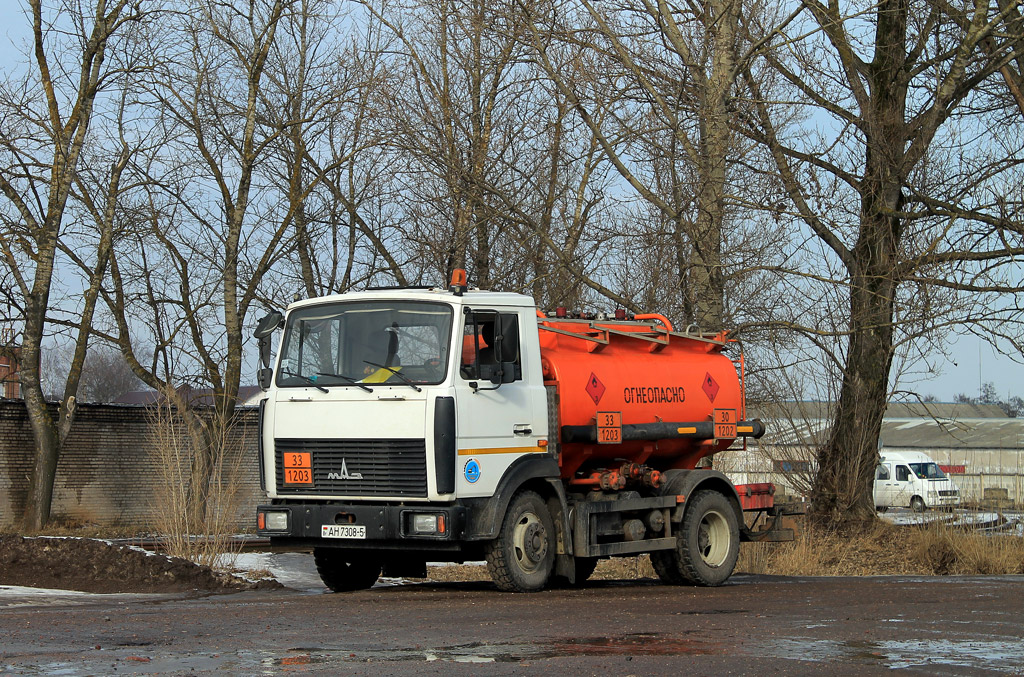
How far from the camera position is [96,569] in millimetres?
12961

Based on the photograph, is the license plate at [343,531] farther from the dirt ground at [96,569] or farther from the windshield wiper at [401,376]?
the dirt ground at [96,569]

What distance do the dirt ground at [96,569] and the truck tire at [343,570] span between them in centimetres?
107

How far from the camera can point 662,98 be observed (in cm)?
1912

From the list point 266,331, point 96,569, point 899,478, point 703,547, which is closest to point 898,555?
point 703,547

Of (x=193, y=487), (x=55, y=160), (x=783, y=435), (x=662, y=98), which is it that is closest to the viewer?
(x=193, y=487)

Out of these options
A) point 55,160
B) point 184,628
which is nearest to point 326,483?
point 184,628

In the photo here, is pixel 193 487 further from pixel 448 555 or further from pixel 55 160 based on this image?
pixel 55 160

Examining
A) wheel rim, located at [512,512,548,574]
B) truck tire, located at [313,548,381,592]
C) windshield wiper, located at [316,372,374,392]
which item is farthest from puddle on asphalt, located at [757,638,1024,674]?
truck tire, located at [313,548,381,592]

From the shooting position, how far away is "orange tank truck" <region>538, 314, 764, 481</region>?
41.5 ft

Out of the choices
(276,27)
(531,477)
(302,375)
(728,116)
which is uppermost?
(276,27)

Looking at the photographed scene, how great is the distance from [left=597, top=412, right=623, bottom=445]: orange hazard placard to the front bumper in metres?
2.12

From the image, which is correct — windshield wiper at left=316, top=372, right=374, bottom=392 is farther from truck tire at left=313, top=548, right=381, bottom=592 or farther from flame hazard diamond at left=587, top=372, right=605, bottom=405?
flame hazard diamond at left=587, top=372, right=605, bottom=405

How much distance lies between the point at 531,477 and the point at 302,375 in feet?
8.22

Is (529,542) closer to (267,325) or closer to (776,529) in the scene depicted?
(267,325)
